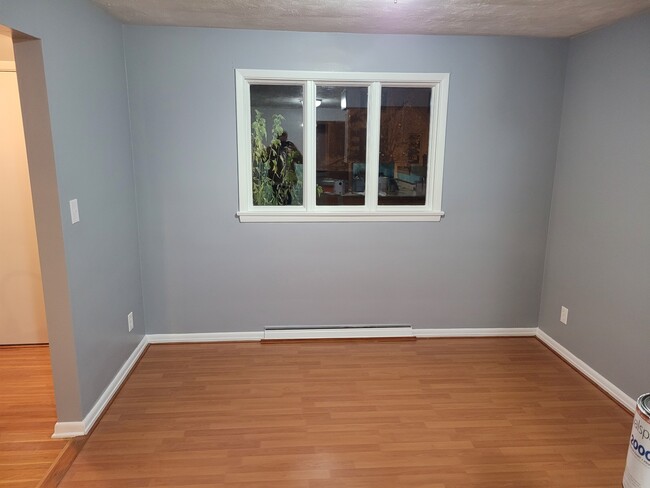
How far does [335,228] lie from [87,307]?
1791mm

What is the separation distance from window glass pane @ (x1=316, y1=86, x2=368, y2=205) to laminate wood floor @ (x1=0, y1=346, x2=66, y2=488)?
89.3 inches

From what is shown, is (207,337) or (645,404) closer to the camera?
(645,404)

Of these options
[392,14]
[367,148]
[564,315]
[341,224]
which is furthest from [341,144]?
[564,315]

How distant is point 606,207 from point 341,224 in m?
1.81

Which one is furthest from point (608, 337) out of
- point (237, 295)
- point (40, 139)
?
point (40, 139)

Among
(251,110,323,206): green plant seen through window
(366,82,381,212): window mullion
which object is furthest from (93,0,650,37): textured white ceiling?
(251,110,323,206): green plant seen through window

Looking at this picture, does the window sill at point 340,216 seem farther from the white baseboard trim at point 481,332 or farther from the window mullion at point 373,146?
the white baseboard trim at point 481,332

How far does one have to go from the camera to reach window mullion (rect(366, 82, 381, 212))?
10.8 feet

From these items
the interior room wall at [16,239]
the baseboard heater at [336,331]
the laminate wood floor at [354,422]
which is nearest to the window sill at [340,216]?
the baseboard heater at [336,331]

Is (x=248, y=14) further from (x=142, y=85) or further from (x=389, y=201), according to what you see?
(x=389, y=201)

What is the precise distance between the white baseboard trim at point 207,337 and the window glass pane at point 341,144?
121cm

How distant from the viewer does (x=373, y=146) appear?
336 centimetres

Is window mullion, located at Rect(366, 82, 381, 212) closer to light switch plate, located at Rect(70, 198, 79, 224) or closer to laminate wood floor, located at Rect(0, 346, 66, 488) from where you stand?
light switch plate, located at Rect(70, 198, 79, 224)

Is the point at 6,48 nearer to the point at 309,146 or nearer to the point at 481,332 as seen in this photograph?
the point at 309,146
